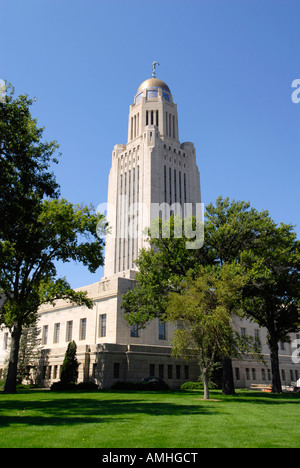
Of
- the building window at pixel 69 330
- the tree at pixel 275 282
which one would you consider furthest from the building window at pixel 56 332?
the tree at pixel 275 282

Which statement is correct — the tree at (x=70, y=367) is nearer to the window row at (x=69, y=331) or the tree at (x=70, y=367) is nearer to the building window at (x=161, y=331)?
the window row at (x=69, y=331)

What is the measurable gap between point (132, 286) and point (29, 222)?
87.9 feet

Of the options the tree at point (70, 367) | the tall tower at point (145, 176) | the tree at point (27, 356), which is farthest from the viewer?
the tall tower at point (145, 176)

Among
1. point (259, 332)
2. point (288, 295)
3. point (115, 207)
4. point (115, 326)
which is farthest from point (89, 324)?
point (115, 207)

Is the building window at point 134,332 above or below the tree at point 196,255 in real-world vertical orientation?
below

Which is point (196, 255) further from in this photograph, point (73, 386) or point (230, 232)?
point (73, 386)

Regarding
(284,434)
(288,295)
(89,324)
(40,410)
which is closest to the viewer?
(284,434)

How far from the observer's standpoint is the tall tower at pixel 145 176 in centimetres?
8681

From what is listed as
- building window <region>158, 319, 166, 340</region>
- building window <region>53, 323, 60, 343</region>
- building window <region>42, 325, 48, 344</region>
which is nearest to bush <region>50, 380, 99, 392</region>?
building window <region>158, 319, 166, 340</region>

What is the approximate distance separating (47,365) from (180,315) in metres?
27.4

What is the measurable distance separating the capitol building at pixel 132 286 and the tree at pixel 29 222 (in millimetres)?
10155

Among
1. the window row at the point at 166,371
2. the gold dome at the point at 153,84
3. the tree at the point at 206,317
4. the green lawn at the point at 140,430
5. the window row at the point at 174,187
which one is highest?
the gold dome at the point at 153,84

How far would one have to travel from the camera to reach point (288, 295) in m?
35.4
